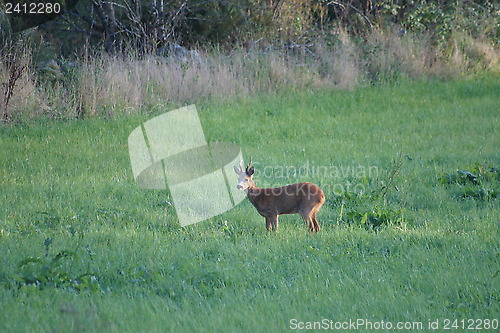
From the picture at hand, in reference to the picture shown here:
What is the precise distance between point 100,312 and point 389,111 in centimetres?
1062

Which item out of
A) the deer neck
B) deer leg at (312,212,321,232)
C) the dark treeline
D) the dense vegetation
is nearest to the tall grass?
the dense vegetation

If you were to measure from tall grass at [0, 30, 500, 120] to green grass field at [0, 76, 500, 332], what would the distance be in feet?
2.57

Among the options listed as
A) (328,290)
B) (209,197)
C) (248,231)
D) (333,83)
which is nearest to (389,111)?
(333,83)

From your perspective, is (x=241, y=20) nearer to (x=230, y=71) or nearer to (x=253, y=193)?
(x=230, y=71)

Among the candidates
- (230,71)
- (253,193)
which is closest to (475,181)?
(253,193)

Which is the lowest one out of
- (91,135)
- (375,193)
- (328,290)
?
(91,135)

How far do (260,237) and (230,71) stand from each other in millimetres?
8548

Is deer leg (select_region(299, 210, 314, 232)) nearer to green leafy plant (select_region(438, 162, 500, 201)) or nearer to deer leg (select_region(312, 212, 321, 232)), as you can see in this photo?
deer leg (select_region(312, 212, 321, 232))

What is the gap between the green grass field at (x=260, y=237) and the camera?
5.47 m

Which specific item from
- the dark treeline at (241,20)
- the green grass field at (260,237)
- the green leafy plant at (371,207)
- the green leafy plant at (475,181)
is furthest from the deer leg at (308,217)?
the dark treeline at (241,20)

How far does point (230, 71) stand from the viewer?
15477 millimetres

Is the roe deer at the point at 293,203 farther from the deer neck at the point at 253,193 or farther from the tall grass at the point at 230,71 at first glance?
the tall grass at the point at 230,71

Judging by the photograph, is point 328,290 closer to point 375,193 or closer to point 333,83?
point 375,193

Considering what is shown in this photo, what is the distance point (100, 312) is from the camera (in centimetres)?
532
